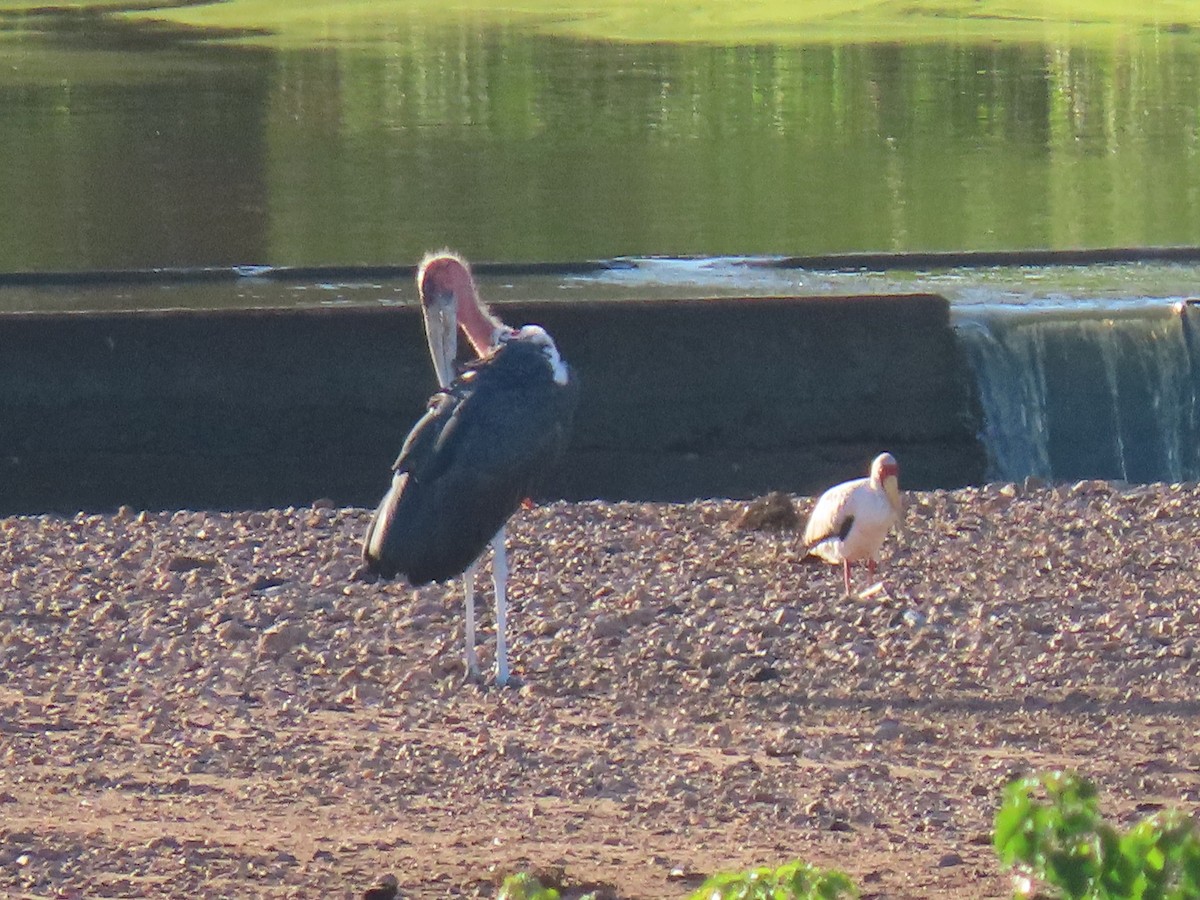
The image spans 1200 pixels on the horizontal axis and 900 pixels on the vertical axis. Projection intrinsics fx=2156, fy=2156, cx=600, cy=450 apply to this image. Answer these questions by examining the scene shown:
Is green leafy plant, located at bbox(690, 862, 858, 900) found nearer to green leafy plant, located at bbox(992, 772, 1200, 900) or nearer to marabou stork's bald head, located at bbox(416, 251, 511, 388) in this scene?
green leafy plant, located at bbox(992, 772, 1200, 900)

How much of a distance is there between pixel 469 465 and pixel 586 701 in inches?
33.4

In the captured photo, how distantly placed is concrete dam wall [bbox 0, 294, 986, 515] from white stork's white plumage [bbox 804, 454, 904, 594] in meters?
3.05

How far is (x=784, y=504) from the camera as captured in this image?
31.1ft

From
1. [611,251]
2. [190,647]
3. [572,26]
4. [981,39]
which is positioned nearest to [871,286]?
[611,251]

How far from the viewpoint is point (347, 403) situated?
1183cm

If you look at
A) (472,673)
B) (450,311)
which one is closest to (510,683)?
(472,673)

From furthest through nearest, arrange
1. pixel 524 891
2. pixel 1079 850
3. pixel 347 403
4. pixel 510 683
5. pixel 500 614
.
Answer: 1. pixel 347 403
2. pixel 500 614
3. pixel 510 683
4. pixel 524 891
5. pixel 1079 850

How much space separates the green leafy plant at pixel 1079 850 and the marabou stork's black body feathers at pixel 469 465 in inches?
151

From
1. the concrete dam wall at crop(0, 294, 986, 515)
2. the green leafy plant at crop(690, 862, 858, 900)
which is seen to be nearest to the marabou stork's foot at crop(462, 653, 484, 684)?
the green leafy plant at crop(690, 862, 858, 900)

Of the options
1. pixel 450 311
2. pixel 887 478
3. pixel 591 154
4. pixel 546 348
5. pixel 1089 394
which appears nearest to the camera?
pixel 546 348

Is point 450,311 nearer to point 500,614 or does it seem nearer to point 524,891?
point 500,614

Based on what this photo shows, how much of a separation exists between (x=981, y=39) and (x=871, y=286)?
1488 inches

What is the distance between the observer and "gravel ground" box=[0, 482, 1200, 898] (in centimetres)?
532

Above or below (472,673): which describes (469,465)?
above
